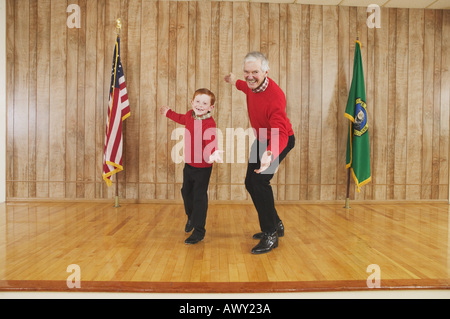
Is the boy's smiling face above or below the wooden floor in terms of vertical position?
above

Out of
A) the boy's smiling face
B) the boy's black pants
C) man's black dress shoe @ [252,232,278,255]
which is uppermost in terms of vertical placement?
the boy's smiling face

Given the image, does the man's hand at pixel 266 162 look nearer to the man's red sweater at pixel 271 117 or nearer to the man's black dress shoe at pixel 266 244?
the man's red sweater at pixel 271 117

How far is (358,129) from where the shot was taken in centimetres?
411

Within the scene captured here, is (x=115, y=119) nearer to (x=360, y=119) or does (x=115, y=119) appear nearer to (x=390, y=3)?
(x=360, y=119)

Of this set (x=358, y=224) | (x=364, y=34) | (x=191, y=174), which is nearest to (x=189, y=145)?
(x=191, y=174)

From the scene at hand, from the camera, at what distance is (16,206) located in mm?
3977

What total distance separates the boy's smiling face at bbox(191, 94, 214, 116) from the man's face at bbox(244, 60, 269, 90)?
0.32m

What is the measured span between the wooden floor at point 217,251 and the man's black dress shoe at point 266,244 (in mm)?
74

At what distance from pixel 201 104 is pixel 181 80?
196 cm

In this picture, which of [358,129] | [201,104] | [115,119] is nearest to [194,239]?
[201,104]

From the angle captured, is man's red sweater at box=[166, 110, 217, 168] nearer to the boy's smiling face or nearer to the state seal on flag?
the boy's smiling face

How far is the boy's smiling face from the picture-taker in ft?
8.08

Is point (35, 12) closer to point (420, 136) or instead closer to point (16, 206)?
point (16, 206)

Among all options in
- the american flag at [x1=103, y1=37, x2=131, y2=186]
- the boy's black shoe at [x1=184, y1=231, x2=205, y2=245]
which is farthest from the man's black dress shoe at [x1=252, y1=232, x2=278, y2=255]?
the american flag at [x1=103, y1=37, x2=131, y2=186]
